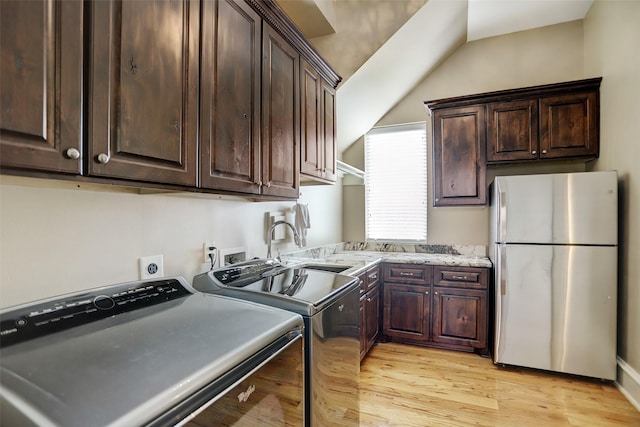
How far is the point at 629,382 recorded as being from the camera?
7.48 feet

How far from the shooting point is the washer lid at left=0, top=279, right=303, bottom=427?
0.59 metres

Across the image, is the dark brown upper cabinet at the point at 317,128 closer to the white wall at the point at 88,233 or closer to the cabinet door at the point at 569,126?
the white wall at the point at 88,233

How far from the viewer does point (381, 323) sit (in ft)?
10.7

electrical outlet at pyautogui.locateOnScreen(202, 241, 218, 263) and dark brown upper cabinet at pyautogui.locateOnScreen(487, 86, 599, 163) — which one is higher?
dark brown upper cabinet at pyautogui.locateOnScreen(487, 86, 599, 163)

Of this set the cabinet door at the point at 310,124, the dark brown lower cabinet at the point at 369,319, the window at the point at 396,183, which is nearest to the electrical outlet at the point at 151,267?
the cabinet door at the point at 310,124

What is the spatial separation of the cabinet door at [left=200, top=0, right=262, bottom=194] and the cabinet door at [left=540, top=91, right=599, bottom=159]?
274cm

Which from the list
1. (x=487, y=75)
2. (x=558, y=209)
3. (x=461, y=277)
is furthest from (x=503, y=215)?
(x=487, y=75)

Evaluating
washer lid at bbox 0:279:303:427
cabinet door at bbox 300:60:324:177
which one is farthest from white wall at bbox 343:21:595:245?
washer lid at bbox 0:279:303:427

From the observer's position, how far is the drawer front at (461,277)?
2.97 m

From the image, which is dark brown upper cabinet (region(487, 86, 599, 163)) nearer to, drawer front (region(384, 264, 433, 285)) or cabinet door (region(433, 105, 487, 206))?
cabinet door (region(433, 105, 487, 206))

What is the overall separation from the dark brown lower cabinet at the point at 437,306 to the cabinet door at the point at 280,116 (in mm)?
1751

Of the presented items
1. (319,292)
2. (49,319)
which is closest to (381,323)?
(319,292)

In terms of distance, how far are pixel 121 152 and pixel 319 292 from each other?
3.36ft

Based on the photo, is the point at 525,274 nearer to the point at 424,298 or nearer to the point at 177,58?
the point at 424,298
